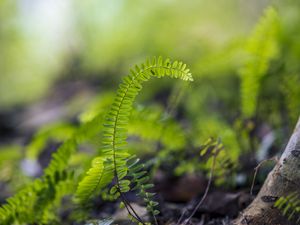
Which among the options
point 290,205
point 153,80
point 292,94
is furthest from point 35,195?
point 153,80

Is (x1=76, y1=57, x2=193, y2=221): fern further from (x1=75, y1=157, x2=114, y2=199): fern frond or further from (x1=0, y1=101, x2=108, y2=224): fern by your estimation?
(x1=0, y1=101, x2=108, y2=224): fern

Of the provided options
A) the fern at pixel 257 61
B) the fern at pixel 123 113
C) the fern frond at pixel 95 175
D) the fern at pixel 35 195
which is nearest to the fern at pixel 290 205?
the fern at pixel 123 113

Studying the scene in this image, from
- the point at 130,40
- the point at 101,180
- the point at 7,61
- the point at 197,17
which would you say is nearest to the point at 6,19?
the point at 7,61

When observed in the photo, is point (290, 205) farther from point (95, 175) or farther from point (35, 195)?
point (35, 195)

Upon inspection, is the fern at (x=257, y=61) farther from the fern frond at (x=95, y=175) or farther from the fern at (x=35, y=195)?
the fern frond at (x=95, y=175)

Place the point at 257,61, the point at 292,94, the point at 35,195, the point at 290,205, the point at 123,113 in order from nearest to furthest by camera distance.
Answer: the point at 290,205 → the point at 123,113 → the point at 35,195 → the point at 292,94 → the point at 257,61

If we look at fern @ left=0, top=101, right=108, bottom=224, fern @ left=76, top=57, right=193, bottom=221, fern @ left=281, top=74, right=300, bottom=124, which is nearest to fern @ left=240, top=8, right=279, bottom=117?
fern @ left=281, top=74, right=300, bottom=124

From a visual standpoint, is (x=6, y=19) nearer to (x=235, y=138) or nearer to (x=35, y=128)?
(x=35, y=128)
